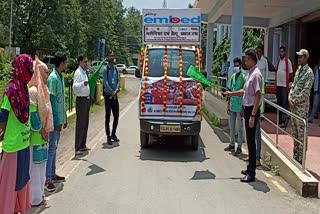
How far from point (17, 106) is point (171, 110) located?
17.0 ft

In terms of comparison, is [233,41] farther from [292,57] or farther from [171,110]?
[292,57]

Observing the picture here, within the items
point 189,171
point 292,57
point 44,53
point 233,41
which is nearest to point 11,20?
point 44,53

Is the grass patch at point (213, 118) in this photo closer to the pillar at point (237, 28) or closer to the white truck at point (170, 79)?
the pillar at point (237, 28)

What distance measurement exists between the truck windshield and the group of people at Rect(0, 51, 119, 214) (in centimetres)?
363

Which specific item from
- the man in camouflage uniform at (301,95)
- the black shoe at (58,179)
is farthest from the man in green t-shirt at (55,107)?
the man in camouflage uniform at (301,95)

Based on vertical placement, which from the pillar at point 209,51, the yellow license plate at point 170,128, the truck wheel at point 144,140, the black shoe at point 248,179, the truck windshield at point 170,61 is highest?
the pillar at point 209,51

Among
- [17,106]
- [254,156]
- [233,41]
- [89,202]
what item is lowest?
[89,202]

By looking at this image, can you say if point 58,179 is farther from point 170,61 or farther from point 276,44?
point 276,44

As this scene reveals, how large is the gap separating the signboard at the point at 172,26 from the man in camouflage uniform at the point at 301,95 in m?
4.24

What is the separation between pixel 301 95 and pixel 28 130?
4964 millimetres

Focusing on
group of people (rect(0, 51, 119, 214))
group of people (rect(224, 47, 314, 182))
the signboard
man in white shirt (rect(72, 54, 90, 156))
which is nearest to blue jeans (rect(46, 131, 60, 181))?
group of people (rect(0, 51, 119, 214))

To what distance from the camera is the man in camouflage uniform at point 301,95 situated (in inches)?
315

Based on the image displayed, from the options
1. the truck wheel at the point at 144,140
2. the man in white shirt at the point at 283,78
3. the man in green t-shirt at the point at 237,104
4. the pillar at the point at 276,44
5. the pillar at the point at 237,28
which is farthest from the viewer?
the pillar at the point at 276,44

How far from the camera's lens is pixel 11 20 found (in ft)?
142
